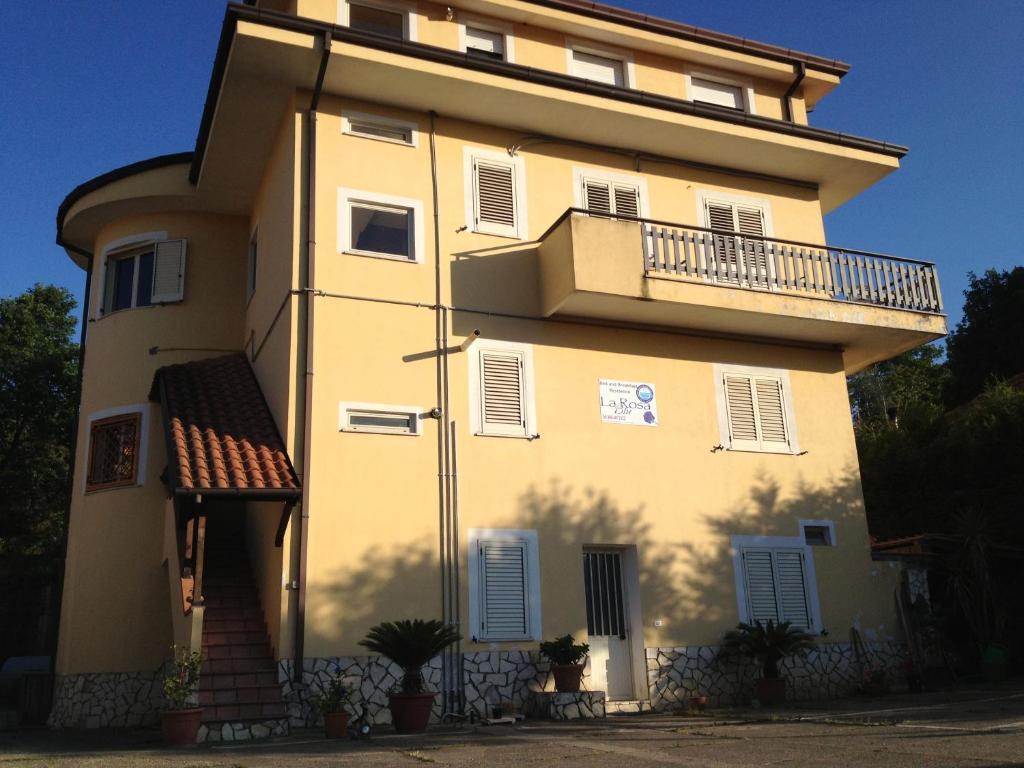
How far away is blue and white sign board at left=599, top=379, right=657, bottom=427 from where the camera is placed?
15344mm

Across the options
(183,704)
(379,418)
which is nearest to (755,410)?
(379,418)

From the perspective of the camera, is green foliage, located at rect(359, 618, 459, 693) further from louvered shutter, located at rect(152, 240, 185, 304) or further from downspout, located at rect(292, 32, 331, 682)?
louvered shutter, located at rect(152, 240, 185, 304)

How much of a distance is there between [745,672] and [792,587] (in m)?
1.68

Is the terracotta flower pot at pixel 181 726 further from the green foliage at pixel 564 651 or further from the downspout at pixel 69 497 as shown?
the downspout at pixel 69 497

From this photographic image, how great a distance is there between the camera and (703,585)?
15.2 m

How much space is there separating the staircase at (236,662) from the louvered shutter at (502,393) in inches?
169

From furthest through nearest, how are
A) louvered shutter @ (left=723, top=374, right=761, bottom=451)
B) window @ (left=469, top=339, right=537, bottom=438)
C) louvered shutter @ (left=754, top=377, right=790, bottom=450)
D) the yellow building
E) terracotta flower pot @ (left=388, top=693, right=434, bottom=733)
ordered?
louvered shutter @ (left=754, top=377, right=790, bottom=450), louvered shutter @ (left=723, top=374, right=761, bottom=451), window @ (left=469, top=339, right=537, bottom=438), the yellow building, terracotta flower pot @ (left=388, top=693, right=434, bottom=733)

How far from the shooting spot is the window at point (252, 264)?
17.1m

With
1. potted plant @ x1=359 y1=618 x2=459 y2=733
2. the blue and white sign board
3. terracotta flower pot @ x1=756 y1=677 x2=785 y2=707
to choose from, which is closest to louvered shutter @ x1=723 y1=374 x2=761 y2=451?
the blue and white sign board

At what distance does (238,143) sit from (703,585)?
34.1 ft

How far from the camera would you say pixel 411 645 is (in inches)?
465

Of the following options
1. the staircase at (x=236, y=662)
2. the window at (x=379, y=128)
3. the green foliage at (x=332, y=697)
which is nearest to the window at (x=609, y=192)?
the window at (x=379, y=128)

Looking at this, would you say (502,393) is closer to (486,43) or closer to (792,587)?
(792,587)

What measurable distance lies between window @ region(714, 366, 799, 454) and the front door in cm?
295
